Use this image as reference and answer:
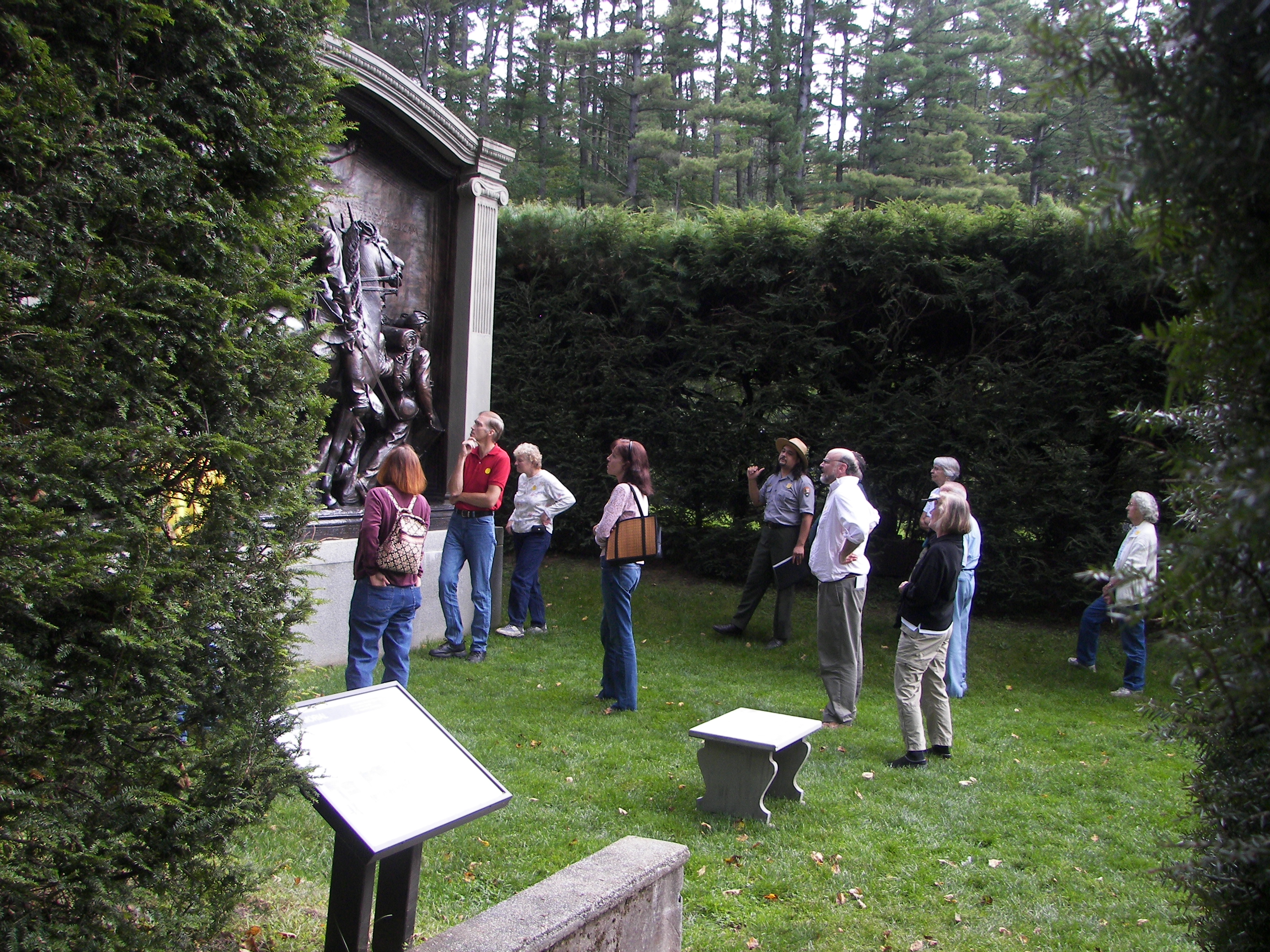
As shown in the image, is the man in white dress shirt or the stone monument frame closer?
the man in white dress shirt

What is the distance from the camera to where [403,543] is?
18.2ft

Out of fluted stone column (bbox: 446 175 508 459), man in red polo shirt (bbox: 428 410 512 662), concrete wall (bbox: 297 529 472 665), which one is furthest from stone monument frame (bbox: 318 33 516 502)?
concrete wall (bbox: 297 529 472 665)

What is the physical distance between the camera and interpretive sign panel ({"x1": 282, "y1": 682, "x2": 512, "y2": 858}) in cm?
280

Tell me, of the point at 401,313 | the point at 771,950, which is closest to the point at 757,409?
the point at 401,313

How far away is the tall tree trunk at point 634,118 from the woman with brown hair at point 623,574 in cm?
2065

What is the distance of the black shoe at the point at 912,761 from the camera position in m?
6.12

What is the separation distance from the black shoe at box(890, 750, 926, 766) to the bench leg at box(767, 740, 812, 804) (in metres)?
1.04

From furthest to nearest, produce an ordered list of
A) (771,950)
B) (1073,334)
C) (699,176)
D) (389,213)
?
(699,176), (1073,334), (389,213), (771,950)

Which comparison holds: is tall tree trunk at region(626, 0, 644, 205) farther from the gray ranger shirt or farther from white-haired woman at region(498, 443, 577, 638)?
white-haired woman at region(498, 443, 577, 638)

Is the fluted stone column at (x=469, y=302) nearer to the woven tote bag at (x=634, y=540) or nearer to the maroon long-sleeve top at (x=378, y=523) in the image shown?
the woven tote bag at (x=634, y=540)

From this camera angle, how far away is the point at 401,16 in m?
30.6

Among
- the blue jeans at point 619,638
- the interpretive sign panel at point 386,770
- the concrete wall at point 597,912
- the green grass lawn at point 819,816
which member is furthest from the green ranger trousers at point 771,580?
the interpretive sign panel at point 386,770

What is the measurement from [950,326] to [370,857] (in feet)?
32.3

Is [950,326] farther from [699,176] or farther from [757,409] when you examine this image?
[699,176]
